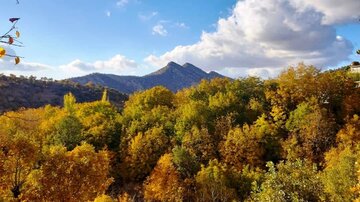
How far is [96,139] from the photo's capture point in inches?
3679

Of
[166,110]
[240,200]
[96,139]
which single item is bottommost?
[240,200]

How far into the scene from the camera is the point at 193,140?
8794 centimetres

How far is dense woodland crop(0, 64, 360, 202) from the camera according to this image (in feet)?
179

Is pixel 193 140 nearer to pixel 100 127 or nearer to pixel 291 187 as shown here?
pixel 100 127

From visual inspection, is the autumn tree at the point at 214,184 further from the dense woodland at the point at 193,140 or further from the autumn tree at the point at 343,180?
the autumn tree at the point at 343,180

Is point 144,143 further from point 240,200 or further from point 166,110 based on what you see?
point 240,200

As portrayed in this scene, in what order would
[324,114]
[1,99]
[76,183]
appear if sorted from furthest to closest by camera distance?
[1,99]
[324,114]
[76,183]

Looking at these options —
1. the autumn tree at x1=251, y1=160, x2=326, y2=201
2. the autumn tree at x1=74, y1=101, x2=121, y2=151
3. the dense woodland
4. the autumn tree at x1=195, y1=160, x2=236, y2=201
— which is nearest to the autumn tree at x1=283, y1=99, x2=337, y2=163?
the dense woodland

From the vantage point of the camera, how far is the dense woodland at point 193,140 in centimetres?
5459

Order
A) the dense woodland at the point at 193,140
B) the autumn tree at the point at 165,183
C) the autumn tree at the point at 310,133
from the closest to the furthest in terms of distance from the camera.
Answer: the dense woodland at the point at 193,140
the autumn tree at the point at 165,183
the autumn tree at the point at 310,133

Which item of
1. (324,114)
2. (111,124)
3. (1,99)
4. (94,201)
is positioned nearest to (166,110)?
(111,124)

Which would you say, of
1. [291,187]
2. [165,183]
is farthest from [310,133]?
[291,187]

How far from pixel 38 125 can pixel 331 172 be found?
76027 millimetres

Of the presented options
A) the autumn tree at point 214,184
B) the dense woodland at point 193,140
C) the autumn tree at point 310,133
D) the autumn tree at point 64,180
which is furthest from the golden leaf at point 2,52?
the autumn tree at point 310,133
